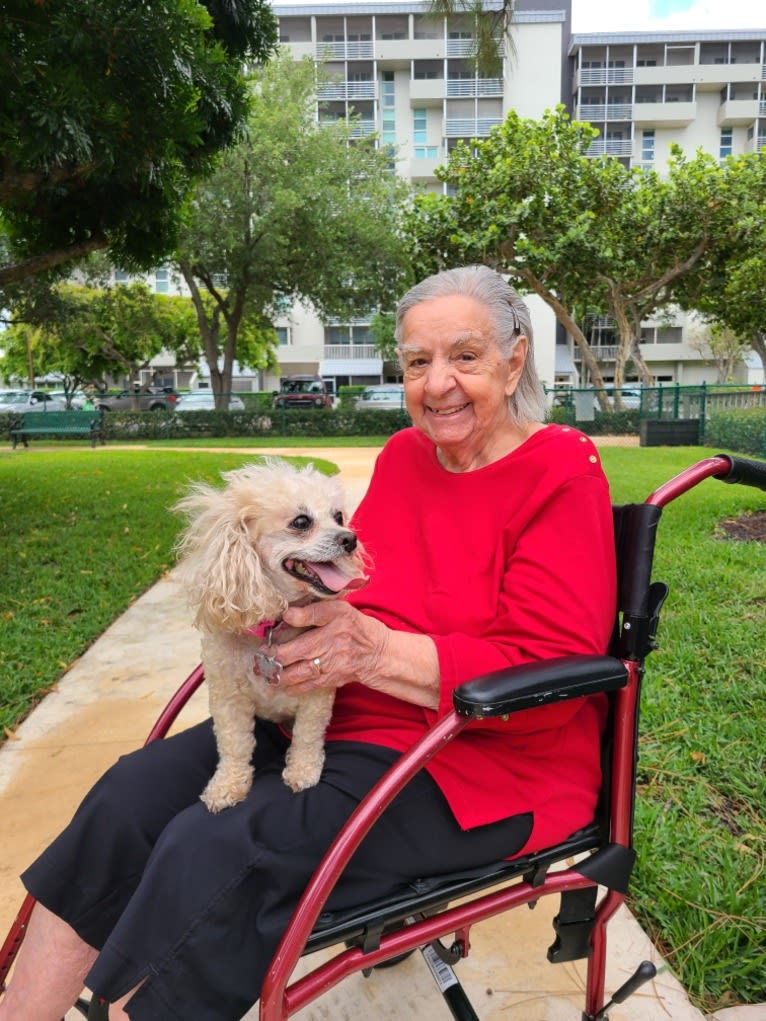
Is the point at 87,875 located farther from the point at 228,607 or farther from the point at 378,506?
the point at 378,506

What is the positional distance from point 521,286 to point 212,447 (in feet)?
29.0

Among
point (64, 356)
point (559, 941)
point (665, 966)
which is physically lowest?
point (665, 966)

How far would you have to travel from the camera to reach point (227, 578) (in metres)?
1.35

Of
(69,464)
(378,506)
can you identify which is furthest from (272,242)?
(378,506)

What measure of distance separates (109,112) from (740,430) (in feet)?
35.7

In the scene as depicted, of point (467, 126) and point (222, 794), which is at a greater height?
point (467, 126)

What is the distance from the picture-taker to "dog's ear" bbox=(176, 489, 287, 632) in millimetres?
1356

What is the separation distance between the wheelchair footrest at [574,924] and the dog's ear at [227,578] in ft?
2.72

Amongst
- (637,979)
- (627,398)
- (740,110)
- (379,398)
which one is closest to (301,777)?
(637,979)

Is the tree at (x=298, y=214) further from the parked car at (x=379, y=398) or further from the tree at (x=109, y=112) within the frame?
the tree at (x=109, y=112)

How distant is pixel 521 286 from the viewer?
18.9 m

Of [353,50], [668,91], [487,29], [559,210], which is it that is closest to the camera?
[487,29]

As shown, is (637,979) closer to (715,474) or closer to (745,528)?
(715,474)

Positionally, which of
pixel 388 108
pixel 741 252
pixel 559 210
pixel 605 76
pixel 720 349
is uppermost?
pixel 605 76
